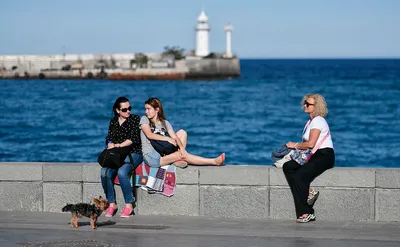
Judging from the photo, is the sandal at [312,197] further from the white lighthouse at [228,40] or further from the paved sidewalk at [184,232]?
the white lighthouse at [228,40]

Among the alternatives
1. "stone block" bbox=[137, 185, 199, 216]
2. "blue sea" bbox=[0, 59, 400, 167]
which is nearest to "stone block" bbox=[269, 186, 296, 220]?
"stone block" bbox=[137, 185, 199, 216]

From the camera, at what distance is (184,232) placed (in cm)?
893

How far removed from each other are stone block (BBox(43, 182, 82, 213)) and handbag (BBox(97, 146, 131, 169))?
1.48ft

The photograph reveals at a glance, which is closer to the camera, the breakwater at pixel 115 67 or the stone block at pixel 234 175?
the stone block at pixel 234 175

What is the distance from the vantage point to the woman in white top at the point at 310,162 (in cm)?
954

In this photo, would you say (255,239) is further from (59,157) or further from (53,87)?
(53,87)

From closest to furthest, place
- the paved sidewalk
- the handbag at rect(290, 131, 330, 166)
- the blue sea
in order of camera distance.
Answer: the paved sidewalk, the handbag at rect(290, 131, 330, 166), the blue sea

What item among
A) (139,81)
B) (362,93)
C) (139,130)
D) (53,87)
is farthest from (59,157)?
(139,81)

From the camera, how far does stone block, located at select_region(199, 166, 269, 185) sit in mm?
9773

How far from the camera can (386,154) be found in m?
37.5

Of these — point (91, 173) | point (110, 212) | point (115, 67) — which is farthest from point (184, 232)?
point (115, 67)

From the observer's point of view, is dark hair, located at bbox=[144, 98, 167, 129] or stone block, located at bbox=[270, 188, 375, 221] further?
dark hair, located at bbox=[144, 98, 167, 129]

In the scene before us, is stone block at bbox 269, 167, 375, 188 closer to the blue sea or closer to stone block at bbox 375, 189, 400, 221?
stone block at bbox 375, 189, 400, 221

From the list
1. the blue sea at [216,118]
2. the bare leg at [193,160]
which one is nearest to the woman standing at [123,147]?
the bare leg at [193,160]
